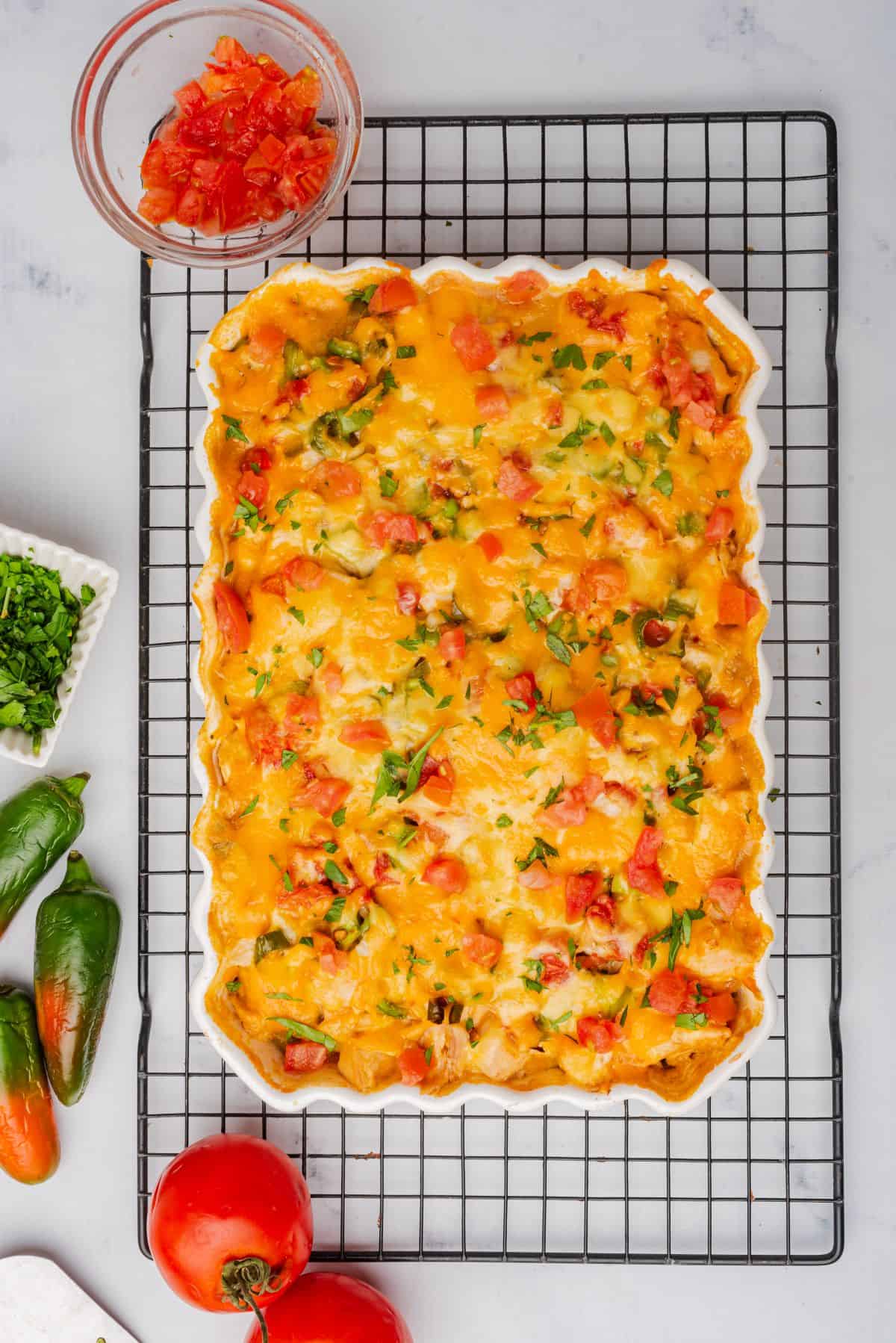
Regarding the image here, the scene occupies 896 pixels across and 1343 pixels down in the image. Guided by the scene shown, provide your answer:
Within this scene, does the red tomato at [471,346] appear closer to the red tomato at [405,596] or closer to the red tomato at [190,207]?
the red tomato at [405,596]

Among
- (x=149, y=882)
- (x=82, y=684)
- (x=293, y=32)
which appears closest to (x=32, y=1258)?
(x=149, y=882)

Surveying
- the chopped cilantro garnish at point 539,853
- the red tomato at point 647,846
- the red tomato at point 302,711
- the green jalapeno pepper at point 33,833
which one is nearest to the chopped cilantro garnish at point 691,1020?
the red tomato at point 647,846

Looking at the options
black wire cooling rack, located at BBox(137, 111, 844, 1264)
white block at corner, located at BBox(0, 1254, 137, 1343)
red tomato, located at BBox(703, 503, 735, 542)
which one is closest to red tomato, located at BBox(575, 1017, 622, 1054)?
black wire cooling rack, located at BBox(137, 111, 844, 1264)

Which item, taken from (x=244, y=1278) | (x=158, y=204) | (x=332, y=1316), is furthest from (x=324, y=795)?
(x=158, y=204)

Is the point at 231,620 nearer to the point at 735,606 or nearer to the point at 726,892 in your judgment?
the point at 735,606

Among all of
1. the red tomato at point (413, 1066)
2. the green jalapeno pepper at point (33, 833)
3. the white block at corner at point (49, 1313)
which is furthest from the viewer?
the white block at corner at point (49, 1313)
